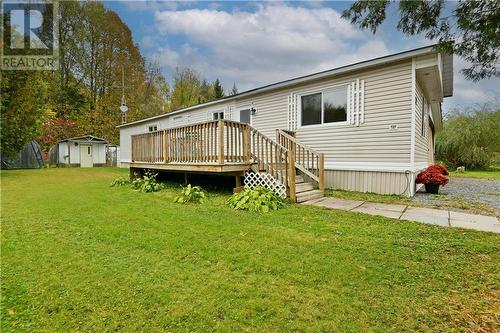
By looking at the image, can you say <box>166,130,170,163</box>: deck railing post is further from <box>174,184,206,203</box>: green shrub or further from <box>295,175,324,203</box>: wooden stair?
<box>295,175,324,203</box>: wooden stair

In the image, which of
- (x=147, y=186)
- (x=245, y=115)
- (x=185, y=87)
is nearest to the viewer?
(x=147, y=186)

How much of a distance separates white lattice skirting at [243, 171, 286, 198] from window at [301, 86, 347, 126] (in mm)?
2879

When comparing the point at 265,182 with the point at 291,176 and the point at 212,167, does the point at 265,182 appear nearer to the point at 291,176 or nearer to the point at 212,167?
the point at 291,176

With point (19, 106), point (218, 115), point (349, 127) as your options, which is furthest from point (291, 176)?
point (19, 106)

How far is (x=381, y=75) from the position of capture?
6930 mm

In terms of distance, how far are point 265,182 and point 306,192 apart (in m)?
Result: 0.96

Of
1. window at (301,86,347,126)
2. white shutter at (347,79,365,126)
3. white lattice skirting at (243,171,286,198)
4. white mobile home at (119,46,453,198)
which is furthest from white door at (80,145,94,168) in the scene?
white shutter at (347,79,365,126)

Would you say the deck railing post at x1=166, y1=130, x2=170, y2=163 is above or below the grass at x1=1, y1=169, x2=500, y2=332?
above

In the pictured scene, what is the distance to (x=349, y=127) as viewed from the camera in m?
7.43

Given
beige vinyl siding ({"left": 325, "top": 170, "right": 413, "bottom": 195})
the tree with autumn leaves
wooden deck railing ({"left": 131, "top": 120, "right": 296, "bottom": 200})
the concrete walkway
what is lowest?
the concrete walkway

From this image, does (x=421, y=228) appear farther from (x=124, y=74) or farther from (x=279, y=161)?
(x=124, y=74)

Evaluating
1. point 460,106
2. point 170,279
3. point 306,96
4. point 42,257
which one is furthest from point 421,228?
point 460,106

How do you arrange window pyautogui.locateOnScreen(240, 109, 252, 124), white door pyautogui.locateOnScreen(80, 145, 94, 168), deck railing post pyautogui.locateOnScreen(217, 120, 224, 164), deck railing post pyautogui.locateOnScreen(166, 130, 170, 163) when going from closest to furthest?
deck railing post pyautogui.locateOnScreen(217, 120, 224, 164) → deck railing post pyautogui.locateOnScreen(166, 130, 170, 163) → window pyautogui.locateOnScreen(240, 109, 252, 124) → white door pyautogui.locateOnScreen(80, 145, 94, 168)

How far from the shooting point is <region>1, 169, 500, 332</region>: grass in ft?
6.48
